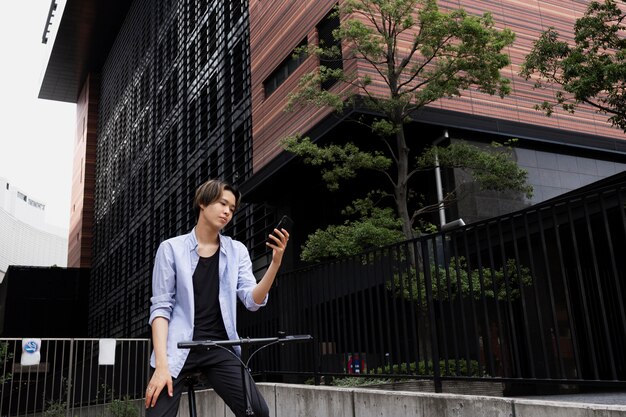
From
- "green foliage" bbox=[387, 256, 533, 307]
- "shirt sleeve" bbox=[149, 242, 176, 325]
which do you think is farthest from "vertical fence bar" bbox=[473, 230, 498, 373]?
"shirt sleeve" bbox=[149, 242, 176, 325]

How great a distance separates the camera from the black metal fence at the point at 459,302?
4258mm

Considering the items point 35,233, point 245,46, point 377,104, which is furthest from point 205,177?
point 35,233

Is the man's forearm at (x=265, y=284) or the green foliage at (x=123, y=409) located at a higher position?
the man's forearm at (x=265, y=284)

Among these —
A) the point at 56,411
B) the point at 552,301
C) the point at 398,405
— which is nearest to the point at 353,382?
the point at 398,405

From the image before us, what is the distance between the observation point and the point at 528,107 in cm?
1995

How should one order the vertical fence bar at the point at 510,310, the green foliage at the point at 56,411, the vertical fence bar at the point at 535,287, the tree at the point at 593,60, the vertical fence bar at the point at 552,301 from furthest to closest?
the green foliage at the point at 56,411 < the tree at the point at 593,60 < the vertical fence bar at the point at 510,310 < the vertical fence bar at the point at 535,287 < the vertical fence bar at the point at 552,301

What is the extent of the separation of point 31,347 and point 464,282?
1085 centimetres

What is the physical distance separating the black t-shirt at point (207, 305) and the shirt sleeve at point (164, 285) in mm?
123

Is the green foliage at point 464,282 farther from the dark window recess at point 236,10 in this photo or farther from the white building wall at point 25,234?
the white building wall at point 25,234

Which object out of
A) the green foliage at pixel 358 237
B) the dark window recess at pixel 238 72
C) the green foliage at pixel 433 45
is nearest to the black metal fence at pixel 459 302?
the green foliage at pixel 358 237

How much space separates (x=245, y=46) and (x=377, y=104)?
1340 cm

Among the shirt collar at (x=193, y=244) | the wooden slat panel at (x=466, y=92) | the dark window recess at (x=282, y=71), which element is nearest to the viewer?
the shirt collar at (x=193, y=244)

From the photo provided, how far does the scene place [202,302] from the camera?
2992 mm

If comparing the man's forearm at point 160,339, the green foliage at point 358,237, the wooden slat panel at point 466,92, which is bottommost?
the man's forearm at point 160,339
